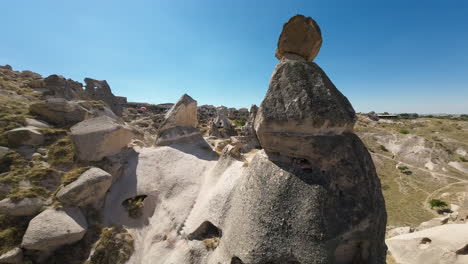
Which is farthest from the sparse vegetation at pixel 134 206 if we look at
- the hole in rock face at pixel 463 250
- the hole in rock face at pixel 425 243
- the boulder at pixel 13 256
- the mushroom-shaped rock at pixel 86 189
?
→ the hole in rock face at pixel 425 243

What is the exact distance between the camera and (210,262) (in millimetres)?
3953

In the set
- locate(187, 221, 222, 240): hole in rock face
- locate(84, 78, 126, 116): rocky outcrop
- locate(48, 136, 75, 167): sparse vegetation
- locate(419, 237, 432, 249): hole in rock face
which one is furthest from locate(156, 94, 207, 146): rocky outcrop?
locate(84, 78, 126, 116): rocky outcrop

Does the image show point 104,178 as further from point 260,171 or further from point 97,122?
point 260,171

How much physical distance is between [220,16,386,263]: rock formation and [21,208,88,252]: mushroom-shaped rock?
12.2 feet

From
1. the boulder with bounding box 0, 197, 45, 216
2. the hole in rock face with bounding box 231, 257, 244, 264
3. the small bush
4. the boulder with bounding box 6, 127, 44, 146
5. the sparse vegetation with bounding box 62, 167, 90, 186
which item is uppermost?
the boulder with bounding box 6, 127, 44, 146

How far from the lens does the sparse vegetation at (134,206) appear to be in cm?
571

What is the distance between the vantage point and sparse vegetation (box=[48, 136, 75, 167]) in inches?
244

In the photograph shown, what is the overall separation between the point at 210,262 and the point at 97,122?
6.20 m

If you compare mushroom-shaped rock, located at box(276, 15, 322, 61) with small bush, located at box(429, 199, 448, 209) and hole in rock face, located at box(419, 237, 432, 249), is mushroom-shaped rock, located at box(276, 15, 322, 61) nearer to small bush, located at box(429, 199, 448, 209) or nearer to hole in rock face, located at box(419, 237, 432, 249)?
hole in rock face, located at box(419, 237, 432, 249)

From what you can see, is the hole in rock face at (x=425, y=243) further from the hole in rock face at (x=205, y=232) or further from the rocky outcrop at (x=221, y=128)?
the rocky outcrop at (x=221, y=128)

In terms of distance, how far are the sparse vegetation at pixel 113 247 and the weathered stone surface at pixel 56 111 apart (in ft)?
18.7

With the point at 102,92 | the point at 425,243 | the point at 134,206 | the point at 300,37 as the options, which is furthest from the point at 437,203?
the point at 102,92

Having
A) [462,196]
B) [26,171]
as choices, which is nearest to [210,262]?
[26,171]

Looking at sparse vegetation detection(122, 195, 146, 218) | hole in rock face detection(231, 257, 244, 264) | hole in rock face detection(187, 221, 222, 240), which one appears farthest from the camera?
sparse vegetation detection(122, 195, 146, 218)
